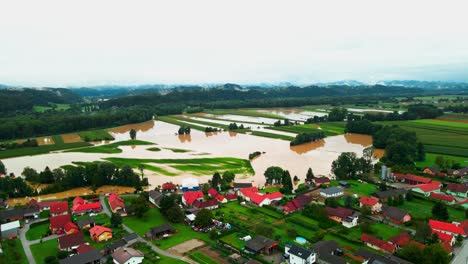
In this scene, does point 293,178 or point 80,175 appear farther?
point 293,178

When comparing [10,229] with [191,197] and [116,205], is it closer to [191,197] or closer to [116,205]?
[116,205]

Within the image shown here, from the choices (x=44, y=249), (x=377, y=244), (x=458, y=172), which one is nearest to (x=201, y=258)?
(x=44, y=249)

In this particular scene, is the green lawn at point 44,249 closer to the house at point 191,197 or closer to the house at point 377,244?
the house at point 191,197

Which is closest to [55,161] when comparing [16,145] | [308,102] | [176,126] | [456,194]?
[16,145]

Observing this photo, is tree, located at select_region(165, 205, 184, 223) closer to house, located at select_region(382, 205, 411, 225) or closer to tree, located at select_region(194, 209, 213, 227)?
tree, located at select_region(194, 209, 213, 227)

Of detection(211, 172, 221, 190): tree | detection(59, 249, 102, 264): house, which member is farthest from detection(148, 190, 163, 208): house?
detection(59, 249, 102, 264): house

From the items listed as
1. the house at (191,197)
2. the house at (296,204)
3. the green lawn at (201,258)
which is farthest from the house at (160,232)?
the house at (296,204)

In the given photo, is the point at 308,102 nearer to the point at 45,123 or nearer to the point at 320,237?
the point at 45,123
